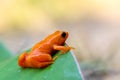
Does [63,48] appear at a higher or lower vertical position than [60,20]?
lower

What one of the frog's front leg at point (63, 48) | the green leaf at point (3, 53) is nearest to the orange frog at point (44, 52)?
the frog's front leg at point (63, 48)

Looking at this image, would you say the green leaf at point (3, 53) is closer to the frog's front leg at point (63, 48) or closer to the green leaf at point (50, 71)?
the green leaf at point (50, 71)

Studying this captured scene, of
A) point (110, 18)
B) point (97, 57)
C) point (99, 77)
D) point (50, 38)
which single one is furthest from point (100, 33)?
point (50, 38)

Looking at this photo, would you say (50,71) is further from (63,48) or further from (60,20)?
(60,20)

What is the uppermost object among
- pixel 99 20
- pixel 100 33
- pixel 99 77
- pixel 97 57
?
pixel 99 20

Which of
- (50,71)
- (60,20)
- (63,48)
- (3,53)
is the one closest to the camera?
(50,71)

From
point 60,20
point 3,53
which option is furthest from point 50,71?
point 60,20

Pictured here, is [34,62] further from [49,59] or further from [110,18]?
[110,18]
